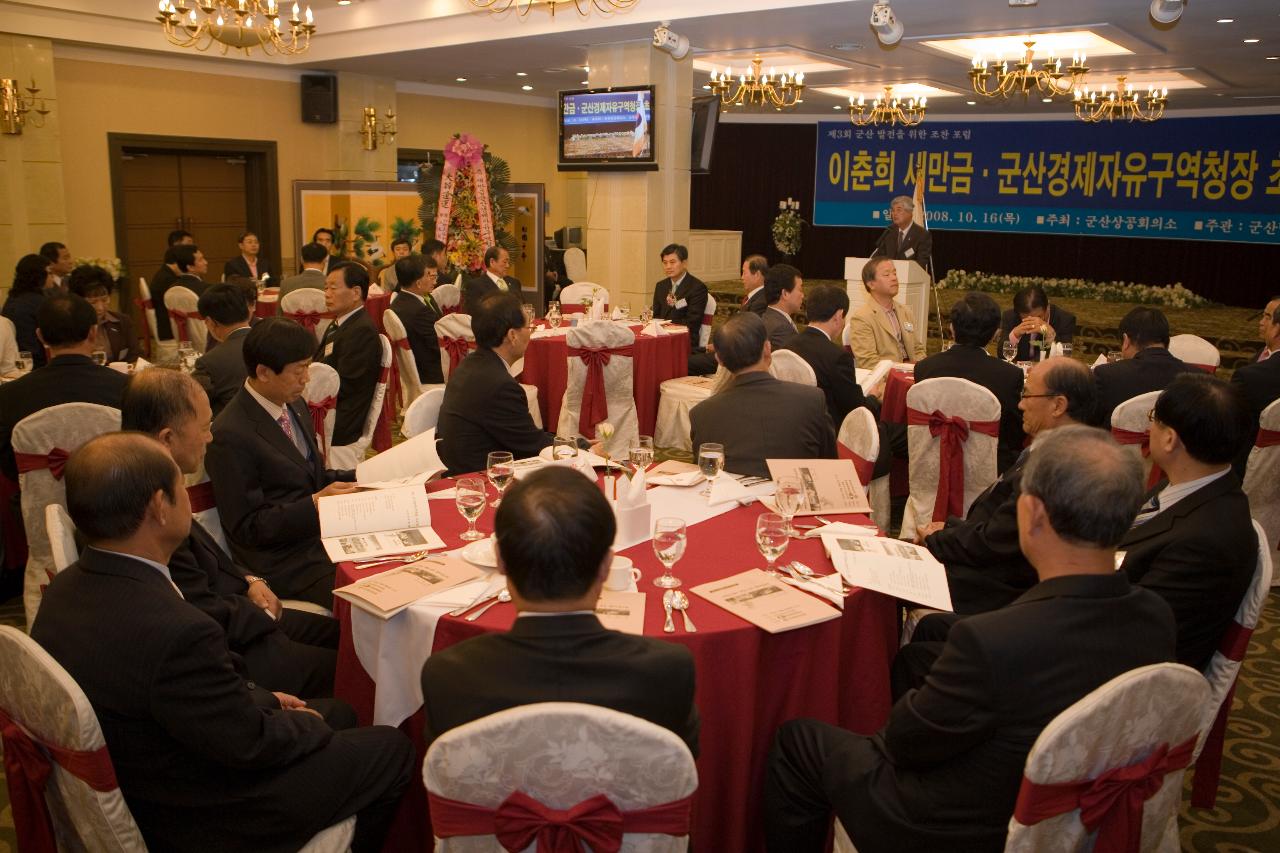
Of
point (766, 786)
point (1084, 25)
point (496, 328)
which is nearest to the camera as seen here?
point (766, 786)

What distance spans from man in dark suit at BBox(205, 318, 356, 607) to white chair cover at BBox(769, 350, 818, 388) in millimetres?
2176

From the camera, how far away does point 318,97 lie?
12.2 meters

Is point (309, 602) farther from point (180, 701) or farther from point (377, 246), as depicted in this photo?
point (377, 246)

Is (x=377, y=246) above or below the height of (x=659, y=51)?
below

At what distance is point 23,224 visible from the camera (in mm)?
9602

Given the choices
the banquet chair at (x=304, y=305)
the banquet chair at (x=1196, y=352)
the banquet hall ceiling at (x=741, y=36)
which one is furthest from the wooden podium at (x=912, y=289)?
the banquet chair at (x=304, y=305)

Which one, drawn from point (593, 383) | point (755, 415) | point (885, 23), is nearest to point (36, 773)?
point (755, 415)

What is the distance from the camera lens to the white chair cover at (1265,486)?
4508mm

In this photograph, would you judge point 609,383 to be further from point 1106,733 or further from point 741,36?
point 741,36

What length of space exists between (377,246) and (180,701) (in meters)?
11.5

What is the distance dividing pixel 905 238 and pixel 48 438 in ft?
24.6

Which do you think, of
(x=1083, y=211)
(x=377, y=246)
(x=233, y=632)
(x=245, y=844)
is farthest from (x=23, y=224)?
(x=1083, y=211)

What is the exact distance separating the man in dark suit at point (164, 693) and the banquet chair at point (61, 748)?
0.27 feet

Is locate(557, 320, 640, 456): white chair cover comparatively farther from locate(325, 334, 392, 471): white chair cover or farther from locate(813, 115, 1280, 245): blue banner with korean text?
locate(813, 115, 1280, 245): blue banner with korean text
